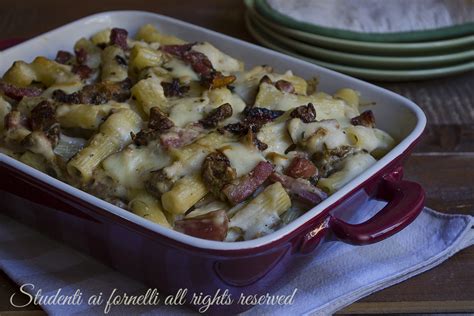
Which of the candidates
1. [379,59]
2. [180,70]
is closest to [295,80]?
[180,70]

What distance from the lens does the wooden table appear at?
1336mm

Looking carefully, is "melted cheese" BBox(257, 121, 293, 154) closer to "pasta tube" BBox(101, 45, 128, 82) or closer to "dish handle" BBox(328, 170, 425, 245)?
"dish handle" BBox(328, 170, 425, 245)

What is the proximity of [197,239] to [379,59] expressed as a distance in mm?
1093

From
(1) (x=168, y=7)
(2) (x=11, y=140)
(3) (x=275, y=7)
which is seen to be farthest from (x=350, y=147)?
(1) (x=168, y=7)

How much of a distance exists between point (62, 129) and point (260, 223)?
0.49 m

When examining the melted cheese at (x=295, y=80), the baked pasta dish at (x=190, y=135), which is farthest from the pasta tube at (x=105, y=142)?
the melted cheese at (x=295, y=80)

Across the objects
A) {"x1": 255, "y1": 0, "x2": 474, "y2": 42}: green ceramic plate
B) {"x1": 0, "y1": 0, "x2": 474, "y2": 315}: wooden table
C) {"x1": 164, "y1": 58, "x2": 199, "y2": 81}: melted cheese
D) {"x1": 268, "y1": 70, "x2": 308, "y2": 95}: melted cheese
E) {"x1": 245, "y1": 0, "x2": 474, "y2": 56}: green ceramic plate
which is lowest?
{"x1": 0, "y1": 0, "x2": 474, "y2": 315}: wooden table

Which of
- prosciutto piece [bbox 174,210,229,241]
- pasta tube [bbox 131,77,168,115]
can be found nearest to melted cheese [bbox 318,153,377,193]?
prosciutto piece [bbox 174,210,229,241]

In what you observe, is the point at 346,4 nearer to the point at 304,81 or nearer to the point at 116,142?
the point at 304,81

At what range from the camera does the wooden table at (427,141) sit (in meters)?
1.34

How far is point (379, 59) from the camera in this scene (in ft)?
6.64

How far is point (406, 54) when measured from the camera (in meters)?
2.07

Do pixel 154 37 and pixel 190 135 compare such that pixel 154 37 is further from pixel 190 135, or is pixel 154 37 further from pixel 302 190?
pixel 302 190

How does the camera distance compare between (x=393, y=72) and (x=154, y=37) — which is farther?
(x=393, y=72)
